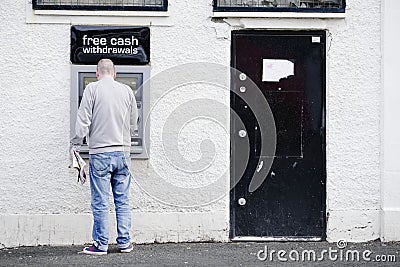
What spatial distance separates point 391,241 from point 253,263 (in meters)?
1.83

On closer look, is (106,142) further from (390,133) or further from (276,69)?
(390,133)

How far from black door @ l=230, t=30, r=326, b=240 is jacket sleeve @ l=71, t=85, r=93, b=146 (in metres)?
1.65

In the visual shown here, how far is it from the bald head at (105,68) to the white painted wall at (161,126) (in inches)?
26.1

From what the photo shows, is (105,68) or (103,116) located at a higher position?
(105,68)

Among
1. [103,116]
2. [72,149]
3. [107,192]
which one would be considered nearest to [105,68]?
[103,116]

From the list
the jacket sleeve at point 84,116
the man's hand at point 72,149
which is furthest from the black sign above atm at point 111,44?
the man's hand at point 72,149

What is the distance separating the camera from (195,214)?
9.43 meters

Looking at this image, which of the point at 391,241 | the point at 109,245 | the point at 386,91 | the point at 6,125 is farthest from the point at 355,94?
the point at 6,125

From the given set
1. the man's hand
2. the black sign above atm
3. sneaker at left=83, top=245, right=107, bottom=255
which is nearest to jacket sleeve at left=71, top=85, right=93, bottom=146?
the man's hand

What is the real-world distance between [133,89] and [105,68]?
0.69 metres

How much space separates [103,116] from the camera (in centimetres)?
859

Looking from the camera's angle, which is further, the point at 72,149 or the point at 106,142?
the point at 72,149

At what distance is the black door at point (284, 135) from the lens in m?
9.50

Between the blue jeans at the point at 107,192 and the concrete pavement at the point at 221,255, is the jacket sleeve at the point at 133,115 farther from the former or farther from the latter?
the concrete pavement at the point at 221,255
